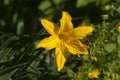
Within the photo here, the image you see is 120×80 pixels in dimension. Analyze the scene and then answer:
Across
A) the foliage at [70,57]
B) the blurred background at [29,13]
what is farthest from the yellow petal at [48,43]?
the blurred background at [29,13]

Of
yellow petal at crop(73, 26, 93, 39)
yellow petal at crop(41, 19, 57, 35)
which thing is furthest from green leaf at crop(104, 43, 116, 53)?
Answer: yellow petal at crop(41, 19, 57, 35)

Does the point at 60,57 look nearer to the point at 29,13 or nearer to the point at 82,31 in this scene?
the point at 82,31

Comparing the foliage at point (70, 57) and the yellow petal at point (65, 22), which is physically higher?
the yellow petal at point (65, 22)

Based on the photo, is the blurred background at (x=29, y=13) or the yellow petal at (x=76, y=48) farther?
the blurred background at (x=29, y=13)

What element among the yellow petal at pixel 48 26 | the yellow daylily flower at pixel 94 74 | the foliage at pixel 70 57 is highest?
the yellow petal at pixel 48 26

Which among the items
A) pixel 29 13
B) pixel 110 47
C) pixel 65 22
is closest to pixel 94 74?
pixel 110 47

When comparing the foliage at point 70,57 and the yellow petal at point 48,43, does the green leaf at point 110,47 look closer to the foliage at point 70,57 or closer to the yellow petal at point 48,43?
the foliage at point 70,57
